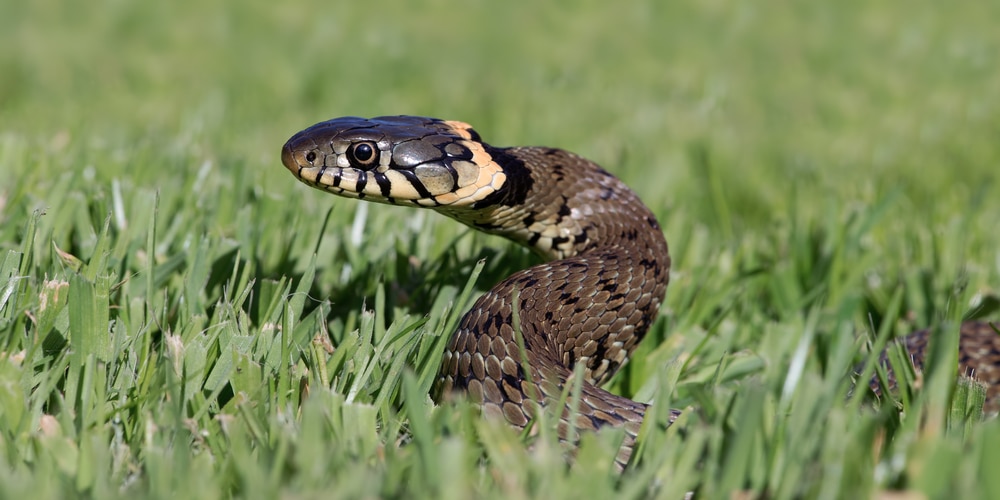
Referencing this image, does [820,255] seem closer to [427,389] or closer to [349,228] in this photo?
[349,228]

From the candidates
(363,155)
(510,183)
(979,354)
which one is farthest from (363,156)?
A: (979,354)

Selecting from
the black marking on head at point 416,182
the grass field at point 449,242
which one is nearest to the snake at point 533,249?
the black marking on head at point 416,182

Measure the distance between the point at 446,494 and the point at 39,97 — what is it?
20.6ft

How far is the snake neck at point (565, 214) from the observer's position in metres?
2.99

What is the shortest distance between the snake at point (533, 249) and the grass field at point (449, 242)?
5.3 inches

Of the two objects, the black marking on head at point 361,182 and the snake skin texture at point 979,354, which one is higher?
the snake skin texture at point 979,354

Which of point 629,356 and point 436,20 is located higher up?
point 436,20

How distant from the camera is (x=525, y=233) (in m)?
3.09

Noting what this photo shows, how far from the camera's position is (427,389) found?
235 centimetres

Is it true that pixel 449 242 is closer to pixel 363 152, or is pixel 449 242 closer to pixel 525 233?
pixel 525 233

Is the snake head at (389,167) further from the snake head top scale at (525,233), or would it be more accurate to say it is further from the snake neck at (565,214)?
the snake neck at (565,214)

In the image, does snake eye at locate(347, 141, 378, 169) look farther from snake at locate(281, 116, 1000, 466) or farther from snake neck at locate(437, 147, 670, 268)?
snake neck at locate(437, 147, 670, 268)

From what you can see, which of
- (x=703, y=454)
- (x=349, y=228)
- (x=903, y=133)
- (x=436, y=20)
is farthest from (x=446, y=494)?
(x=436, y=20)

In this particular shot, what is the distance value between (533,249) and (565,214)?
0.18 meters
